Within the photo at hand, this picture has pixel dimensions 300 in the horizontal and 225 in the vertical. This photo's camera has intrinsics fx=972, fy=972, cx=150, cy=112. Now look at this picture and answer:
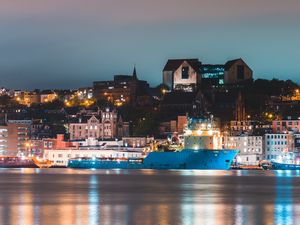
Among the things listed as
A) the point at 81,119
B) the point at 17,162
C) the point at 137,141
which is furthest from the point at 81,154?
the point at 81,119

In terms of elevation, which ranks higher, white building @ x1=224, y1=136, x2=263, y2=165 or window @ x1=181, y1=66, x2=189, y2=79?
window @ x1=181, y1=66, x2=189, y2=79

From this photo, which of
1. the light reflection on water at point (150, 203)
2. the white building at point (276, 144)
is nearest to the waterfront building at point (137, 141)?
the white building at point (276, 144)

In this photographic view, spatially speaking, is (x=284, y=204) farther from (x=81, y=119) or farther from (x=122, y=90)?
(x=122, y=90)

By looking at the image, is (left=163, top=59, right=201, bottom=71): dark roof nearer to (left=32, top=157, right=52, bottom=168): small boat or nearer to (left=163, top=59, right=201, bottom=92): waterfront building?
(left=163, top=59, right=201, bottom=92): waterfront building

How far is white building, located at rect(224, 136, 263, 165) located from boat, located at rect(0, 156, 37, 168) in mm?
22661

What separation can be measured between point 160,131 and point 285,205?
6754 cm

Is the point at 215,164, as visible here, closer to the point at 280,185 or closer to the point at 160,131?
the point at 160,131

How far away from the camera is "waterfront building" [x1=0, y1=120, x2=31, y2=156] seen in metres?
115

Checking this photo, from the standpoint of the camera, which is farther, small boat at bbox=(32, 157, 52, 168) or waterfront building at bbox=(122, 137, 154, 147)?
small boat at bbox=(32, 157, 52, 168)

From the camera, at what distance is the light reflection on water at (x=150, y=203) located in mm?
38562

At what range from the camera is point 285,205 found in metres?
45.7

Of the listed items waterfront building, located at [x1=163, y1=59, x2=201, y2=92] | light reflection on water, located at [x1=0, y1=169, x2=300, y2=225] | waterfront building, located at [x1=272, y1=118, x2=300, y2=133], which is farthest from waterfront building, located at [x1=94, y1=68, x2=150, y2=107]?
light reflection on water, located at [x1=0, y1=169, x2=300, y2=225]

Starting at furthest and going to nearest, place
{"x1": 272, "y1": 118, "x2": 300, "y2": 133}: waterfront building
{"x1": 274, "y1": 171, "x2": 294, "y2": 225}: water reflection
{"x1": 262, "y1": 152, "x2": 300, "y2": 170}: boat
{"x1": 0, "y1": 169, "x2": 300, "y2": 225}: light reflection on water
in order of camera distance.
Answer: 1. {"x1": 272, "y1": 118, "x2": 300, "y2": 133}: waterfront building
2. {"x1": 262, "y1": 152, "x2": 300, "y2": 170}: boat
3. {"x1": 274, "y1": 171, "x2": 294, "y2": 225}: water reflection
4. {"x1": 0, "y1": 169, "x2": 300, "y2": 225}: light reflection on water

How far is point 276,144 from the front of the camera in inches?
3895
